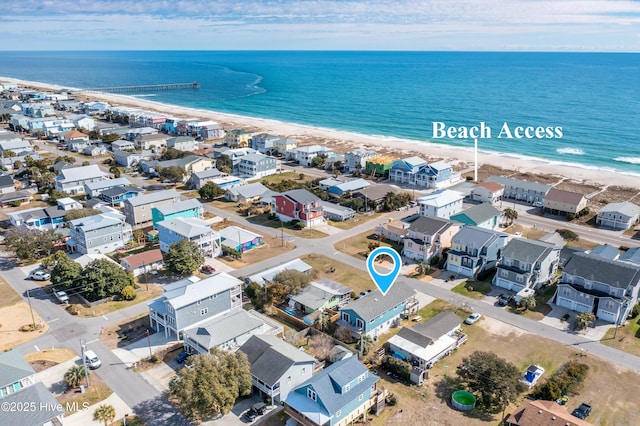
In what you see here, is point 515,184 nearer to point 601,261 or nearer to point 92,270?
point 601,261

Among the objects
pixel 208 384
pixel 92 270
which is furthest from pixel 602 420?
pixel 92 270

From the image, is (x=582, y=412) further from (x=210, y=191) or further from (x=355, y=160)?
(x=355, y=160)

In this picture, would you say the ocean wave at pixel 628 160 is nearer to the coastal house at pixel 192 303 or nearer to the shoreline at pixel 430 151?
the shoreline at pixel 430 151

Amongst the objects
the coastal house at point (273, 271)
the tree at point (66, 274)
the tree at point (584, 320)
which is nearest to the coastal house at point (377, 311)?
the coastal house at point (273, 271)

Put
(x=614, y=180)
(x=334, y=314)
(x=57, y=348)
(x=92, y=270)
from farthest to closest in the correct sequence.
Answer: (x=614, y=180)
(x=92, y=270)
(x=334, y=314)
(x=57, y=348)

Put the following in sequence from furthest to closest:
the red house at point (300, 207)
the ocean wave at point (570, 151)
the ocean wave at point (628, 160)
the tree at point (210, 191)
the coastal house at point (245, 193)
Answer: the ocean wave at point (570, 151)
the ocean wave at point (628, 160)
the coastal house at point (245, 193)
the tree at point (210, 191)
the red house at point (300, 207)

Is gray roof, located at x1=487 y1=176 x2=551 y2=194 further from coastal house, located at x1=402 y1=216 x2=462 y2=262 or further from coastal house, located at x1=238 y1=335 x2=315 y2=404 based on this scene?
coastal house, located at x1=238 y1=335 x2=315 y2=404
